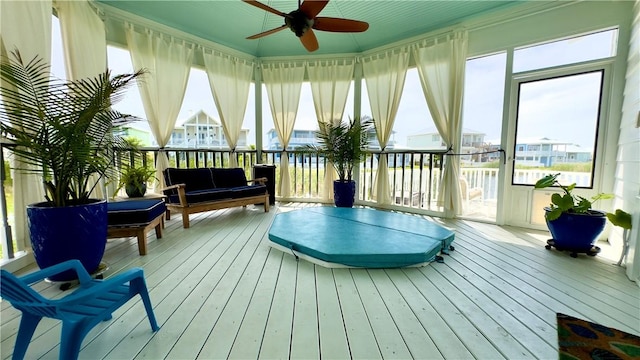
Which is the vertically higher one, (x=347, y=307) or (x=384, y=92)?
(x=384, y=92)

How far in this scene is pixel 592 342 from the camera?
1260 mm

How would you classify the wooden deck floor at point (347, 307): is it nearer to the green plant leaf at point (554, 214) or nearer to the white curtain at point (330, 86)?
the green plant leaf at point (554, 214)

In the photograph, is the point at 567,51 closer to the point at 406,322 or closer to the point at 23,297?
the point at 406,322

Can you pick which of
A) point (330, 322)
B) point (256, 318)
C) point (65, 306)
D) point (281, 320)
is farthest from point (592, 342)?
point (65, 306)

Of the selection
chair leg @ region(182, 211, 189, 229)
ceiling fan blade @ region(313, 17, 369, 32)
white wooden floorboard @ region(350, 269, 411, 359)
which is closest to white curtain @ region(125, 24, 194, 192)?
chair leg @ region(182, 211, 189, 229)

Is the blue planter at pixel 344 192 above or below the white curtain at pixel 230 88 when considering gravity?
below

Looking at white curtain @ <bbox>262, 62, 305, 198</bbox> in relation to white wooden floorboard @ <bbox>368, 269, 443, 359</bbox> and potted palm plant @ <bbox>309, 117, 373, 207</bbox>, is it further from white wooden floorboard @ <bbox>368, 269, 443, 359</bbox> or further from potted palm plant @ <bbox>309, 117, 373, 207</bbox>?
white wooden floorboard @ <bbox>368, 269, 443, 359</bbox>

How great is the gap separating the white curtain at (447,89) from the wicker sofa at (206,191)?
3.02 m

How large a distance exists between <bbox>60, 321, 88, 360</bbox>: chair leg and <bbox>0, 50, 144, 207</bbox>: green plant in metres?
1.28

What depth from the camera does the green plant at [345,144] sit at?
421 cm

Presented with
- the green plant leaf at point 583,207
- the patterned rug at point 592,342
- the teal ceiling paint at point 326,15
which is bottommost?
the patterned rug at point 592,342

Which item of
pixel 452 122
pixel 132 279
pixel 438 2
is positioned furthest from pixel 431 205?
pixel 132 279

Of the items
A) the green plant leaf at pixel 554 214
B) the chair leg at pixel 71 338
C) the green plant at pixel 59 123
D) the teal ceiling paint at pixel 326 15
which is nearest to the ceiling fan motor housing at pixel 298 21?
the teal ceiling paint at pixel 326 15

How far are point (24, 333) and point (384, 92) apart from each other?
15.5ft
